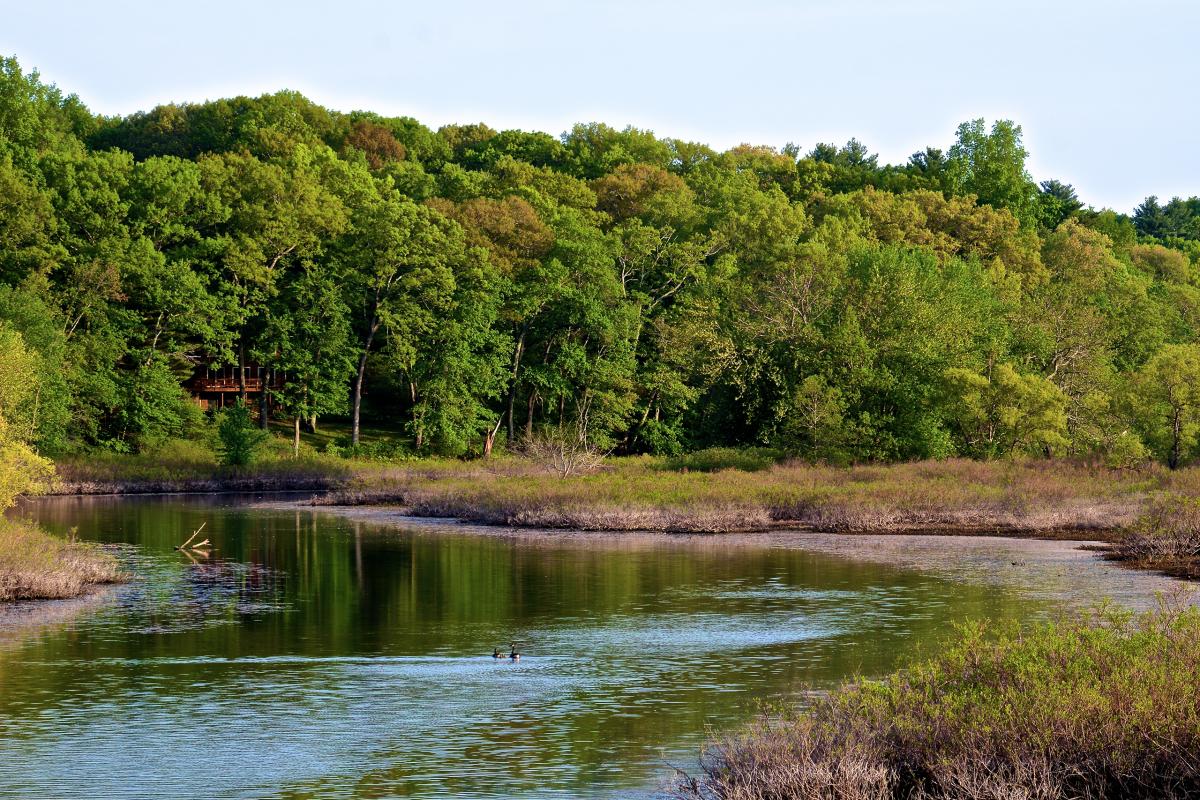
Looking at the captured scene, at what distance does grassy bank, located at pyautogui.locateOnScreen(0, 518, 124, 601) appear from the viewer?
127 feet

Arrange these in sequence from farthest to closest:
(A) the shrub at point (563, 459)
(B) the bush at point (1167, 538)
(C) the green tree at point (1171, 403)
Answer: (A) the shrub at point (563, 459) < (C) the green tree at point (1171, 403) < (B) the bush at point (1167, 538)

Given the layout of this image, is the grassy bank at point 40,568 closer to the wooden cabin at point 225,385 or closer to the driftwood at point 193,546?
the driftwood at point 193,546

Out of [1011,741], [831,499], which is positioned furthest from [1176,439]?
[1011,741]

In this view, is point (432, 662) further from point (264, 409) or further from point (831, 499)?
point (264, 409)

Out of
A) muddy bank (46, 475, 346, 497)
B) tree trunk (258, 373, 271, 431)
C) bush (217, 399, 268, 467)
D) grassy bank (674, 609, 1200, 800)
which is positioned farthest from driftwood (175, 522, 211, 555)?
tree trunk (258, 373, 271, 431)

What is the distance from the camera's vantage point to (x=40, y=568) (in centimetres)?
3912

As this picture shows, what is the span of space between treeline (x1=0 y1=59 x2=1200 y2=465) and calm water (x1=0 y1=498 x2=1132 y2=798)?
32.4 m

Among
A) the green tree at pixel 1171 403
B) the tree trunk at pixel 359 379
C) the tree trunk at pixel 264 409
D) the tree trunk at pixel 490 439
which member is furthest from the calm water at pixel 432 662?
the tree trunk at pixel 490 439

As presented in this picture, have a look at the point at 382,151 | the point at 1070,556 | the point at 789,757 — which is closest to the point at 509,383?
the point at 382,151

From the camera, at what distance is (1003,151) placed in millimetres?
150625

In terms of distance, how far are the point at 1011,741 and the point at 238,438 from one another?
7423 centimetres

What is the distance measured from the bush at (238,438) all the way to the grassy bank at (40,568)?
43.1m

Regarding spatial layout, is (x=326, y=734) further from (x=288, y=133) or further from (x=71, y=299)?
(x=288, y=133)

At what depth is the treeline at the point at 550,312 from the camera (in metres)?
80.1
